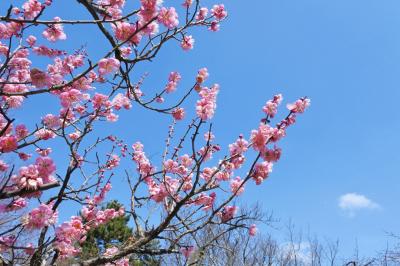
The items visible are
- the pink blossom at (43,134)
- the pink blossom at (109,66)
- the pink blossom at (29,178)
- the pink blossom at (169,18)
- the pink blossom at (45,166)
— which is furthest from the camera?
the pink blossom at (43,134)

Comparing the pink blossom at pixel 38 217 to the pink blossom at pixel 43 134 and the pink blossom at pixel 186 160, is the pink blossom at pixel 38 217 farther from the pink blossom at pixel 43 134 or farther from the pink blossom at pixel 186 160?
the pink blossom at pixel 186 160

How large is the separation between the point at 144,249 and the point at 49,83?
1359 mm

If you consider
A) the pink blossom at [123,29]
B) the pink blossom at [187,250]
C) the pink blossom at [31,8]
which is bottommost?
the pink blossom at [187,250]

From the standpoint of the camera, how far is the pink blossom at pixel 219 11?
4.16 meters

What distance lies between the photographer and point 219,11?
4.17 metres

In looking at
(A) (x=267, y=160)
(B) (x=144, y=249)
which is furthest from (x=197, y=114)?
(B) (x=144, y=249)

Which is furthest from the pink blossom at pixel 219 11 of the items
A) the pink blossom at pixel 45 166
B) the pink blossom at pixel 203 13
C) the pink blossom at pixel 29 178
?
the pink blossom at pixel 29 178

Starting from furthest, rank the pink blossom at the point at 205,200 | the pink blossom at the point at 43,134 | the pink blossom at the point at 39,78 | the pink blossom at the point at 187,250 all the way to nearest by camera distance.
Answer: the pink blossom at the point at 205,200
the pink blossom at the point at 187,250
the pink blossom at the point at 43,134
the pink blossom at the point at 39,78

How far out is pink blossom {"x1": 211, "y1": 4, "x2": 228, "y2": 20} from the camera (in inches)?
164

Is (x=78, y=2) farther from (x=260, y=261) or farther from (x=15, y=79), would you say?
(x=260, y=261)

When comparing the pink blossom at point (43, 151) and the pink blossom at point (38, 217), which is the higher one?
the pink blossom at point (43, 151)

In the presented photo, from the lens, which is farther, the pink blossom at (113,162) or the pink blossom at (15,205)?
the pink blossom at (113,162)

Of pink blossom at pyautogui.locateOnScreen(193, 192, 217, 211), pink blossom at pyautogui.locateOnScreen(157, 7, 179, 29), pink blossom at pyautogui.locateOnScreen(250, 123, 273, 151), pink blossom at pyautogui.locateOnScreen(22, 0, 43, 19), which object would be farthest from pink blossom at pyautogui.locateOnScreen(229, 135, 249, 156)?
pink blossom at pyautogui.locateOnScreen(22, 0, 43, 19)

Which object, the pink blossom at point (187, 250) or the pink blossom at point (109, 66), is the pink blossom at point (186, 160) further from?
→ the pink blossom at point (109, 66)
